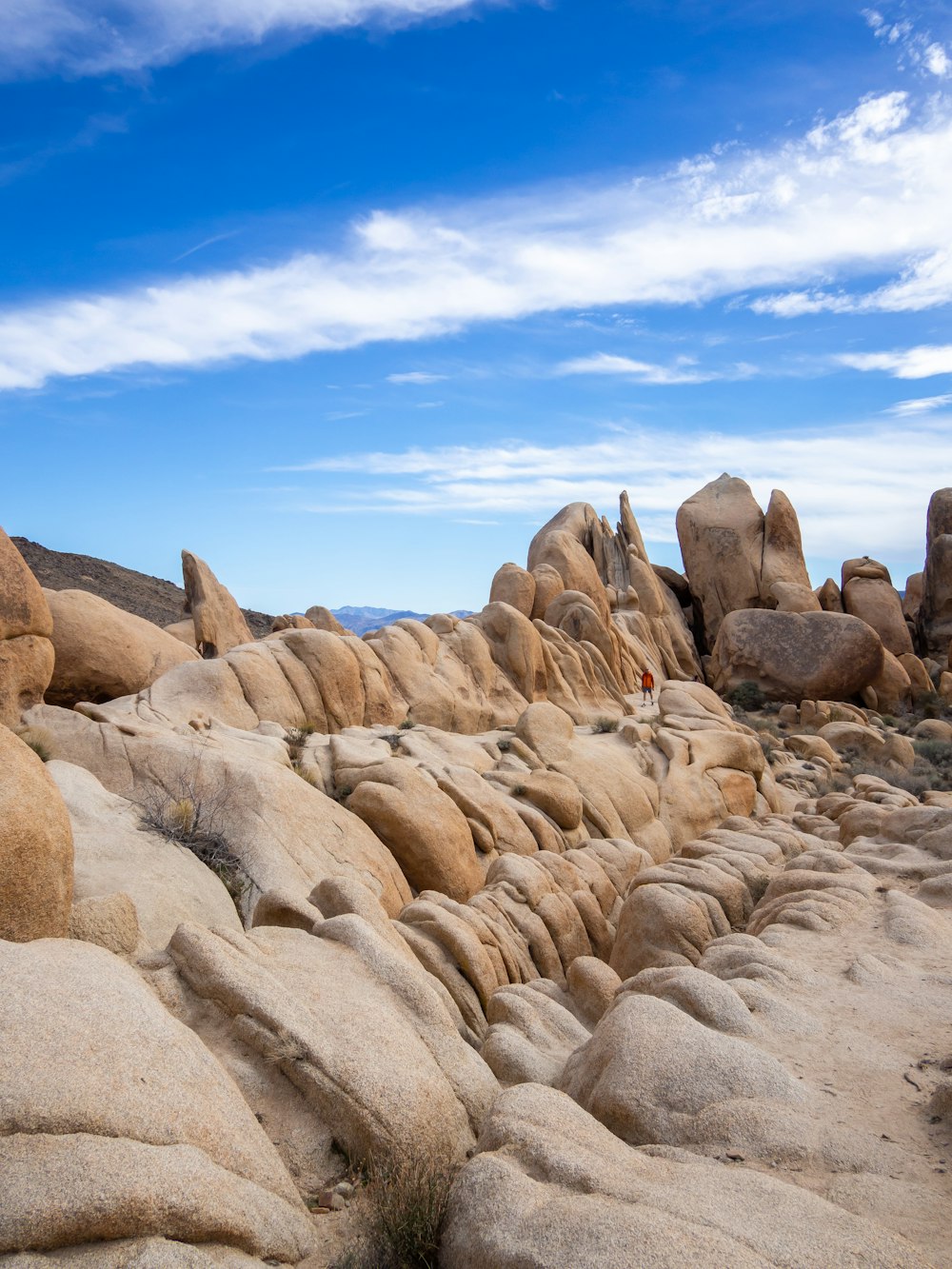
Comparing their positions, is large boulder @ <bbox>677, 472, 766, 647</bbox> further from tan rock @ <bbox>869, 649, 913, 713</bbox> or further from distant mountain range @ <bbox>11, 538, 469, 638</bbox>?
distant mountain range @ <bbox>11, 538, 469, 638</bbox>

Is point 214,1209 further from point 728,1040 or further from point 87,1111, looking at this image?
point 728,1040

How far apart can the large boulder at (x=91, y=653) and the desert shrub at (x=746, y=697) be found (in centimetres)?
2916

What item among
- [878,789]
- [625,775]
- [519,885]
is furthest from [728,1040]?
[878,789]

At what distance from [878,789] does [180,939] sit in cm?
2216

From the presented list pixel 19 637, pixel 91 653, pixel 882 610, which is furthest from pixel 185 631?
pixel 882 610

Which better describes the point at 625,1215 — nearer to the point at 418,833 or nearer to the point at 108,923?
the point at 108,923

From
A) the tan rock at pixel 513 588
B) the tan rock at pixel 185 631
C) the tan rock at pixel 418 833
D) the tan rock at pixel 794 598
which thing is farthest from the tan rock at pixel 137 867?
the tan rock at pixel 794 598

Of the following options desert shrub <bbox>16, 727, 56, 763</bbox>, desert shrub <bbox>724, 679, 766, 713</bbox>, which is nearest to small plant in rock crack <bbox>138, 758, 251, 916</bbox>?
desert shrub <bbox>16, 727, 56, 763</bbox>

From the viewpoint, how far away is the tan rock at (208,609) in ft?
94.3

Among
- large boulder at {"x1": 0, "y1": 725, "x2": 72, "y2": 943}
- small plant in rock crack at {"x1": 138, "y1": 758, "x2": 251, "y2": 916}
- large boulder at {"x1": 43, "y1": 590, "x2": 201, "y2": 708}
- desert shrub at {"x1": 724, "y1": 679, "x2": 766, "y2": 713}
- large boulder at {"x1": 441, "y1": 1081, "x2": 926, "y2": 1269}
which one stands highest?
large boulder at {"x1": 43, "y1": 590, "x2": 201, "y2": 708}

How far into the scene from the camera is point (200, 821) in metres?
13.2

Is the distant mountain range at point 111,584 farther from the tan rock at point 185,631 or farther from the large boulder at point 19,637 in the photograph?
the large boulder at point 19,637

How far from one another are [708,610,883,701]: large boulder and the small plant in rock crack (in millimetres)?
34200

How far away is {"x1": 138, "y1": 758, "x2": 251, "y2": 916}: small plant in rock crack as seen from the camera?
12.3 m
